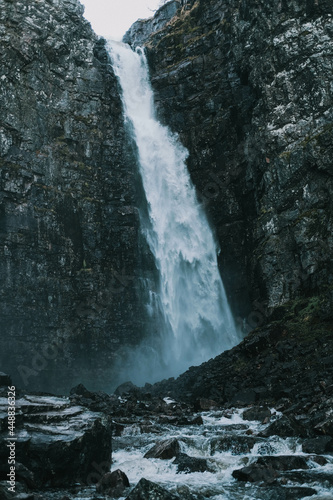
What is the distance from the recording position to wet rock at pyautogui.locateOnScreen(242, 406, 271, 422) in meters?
13.8

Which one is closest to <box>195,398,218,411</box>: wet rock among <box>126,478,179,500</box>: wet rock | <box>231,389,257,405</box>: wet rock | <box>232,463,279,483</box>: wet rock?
<box>231,389,257,405</box>: wet rock

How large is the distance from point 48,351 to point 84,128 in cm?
1843

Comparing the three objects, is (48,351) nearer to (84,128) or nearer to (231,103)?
(84,128)

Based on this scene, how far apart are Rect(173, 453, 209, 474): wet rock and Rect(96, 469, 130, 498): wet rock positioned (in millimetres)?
1470

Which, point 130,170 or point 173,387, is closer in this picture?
point 173,387

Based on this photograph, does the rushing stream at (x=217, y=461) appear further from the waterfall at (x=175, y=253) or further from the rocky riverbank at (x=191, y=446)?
the waterfall at (x=175, y=253)

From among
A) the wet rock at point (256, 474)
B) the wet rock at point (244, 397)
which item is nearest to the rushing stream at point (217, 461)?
the wet rock at point (256, 474)

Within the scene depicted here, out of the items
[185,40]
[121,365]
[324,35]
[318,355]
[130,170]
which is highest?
[185,40]

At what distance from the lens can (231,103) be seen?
34.5m

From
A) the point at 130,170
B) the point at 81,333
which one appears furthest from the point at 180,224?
the point at 81,333

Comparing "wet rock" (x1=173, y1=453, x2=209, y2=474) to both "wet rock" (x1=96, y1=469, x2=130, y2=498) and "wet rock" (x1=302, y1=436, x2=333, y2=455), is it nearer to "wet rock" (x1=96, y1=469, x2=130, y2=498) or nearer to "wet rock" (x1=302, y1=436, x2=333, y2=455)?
"wet rock" (x1=96, y1=469, x2=130, y2=498)

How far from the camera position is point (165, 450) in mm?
10211

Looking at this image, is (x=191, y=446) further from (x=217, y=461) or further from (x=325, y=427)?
(x=325, y=427)

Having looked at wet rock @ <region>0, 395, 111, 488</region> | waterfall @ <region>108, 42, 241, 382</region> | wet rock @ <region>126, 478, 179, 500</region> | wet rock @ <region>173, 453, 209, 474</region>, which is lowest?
wet rock @ <region>126, 478, 179, 500</region>
